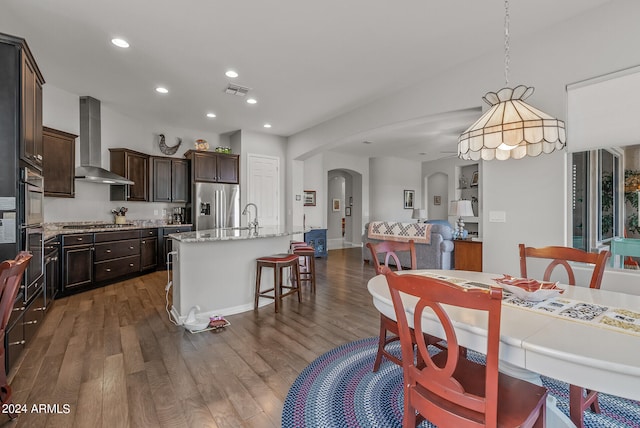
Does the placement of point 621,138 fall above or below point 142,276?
above

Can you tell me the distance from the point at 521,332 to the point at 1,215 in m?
3.11

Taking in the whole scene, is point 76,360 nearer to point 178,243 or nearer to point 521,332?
point 178,243

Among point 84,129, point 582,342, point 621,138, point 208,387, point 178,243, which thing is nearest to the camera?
point 582,342

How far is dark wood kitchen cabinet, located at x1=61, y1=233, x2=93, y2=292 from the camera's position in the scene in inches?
157

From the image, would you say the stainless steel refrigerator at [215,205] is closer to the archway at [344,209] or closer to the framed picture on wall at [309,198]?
the framed picture on wall at [309,198]

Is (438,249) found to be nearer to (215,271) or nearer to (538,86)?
(538,86)

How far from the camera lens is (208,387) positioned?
2.03 meters

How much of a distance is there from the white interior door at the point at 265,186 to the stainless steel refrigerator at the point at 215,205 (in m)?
0.39

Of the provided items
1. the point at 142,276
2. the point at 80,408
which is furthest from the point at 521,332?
the point at 142,276

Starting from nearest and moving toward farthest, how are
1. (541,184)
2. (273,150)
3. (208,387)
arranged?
(208,387)
(541,184)
(273,150)

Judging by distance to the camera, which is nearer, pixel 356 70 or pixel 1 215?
pixel 1 215

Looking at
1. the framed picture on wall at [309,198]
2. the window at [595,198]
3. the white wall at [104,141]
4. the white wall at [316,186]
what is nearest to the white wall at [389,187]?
the white wall at [316,186]

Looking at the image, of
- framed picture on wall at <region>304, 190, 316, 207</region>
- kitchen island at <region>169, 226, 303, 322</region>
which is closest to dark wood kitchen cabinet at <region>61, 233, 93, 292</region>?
kitchen island at <region>169, 226, 303, 322</region>

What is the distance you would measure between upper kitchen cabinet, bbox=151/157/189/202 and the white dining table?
5656mm
